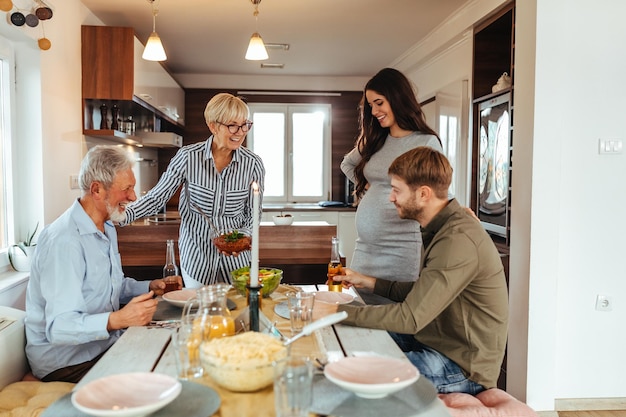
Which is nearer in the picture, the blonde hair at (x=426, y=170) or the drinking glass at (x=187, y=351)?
the drinking glass at (x=187, y=351)

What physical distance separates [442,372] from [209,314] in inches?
30.0

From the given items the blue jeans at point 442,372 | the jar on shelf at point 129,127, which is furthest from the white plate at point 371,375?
the jar on shelf at point 129,127

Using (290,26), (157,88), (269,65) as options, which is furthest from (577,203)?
(269,65)

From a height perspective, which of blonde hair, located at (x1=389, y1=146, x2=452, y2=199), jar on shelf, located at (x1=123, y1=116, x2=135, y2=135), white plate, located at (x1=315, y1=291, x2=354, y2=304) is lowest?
white plate, located at (x1=315, y1=291, x2=354, y2=304)

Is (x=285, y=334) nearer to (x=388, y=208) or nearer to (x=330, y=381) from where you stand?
(x=330, y=381)

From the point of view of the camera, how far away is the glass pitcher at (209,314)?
1.27m

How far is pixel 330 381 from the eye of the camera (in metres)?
1.22

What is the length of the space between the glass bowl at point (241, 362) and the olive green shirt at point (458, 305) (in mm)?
477

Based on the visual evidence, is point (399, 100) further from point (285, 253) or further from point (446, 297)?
point (285, 253)

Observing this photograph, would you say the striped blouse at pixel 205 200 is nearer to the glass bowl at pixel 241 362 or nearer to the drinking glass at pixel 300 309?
the drinking glass at pixel 300 309

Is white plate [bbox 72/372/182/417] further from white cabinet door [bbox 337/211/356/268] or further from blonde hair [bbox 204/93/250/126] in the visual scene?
white cabinet door [bbox 337/211/356/268]

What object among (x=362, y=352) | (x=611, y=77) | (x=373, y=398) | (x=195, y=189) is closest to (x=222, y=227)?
(x=195, y=189)

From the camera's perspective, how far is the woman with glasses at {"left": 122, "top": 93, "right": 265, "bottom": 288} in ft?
8.02

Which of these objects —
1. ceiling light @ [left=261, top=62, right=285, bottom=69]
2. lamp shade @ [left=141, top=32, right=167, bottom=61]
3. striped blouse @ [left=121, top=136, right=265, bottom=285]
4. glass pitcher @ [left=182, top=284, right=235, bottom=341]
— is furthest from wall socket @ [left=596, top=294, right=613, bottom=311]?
ceiling light @ [left=261, top=62, right=285, bottom=69]
